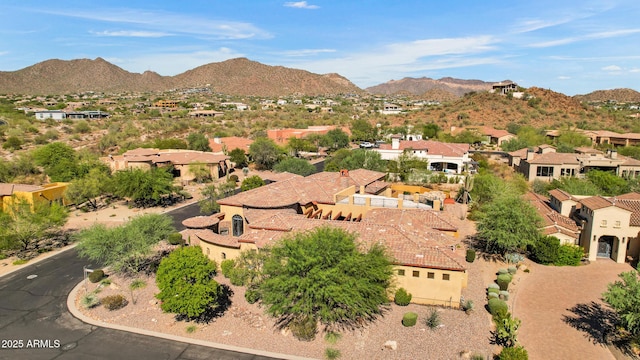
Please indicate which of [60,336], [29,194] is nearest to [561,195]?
[60,336]

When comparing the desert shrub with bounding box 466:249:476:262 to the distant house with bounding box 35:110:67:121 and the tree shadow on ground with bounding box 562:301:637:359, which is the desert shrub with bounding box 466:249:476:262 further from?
the distant house with bounding box 35:110:67:121

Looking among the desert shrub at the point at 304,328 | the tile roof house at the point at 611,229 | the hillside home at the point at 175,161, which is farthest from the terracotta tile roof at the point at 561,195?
the hillside home at the point at 175,161

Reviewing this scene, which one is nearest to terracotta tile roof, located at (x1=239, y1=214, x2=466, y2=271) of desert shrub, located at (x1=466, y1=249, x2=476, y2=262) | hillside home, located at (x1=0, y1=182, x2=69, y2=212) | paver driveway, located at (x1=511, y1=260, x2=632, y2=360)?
desert shrub, located at (x1=466, y1=249, x2=476, y2=262)

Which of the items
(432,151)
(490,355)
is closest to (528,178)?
(432,151)

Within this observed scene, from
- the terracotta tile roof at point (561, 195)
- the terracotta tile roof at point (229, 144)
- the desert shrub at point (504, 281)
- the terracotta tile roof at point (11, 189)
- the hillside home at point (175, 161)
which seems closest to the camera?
the desert shrub at point (504, 281)

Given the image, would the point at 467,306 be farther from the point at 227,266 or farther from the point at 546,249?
the point at 227,266

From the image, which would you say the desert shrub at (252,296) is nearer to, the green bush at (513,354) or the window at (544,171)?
the green bush at (513,354)
